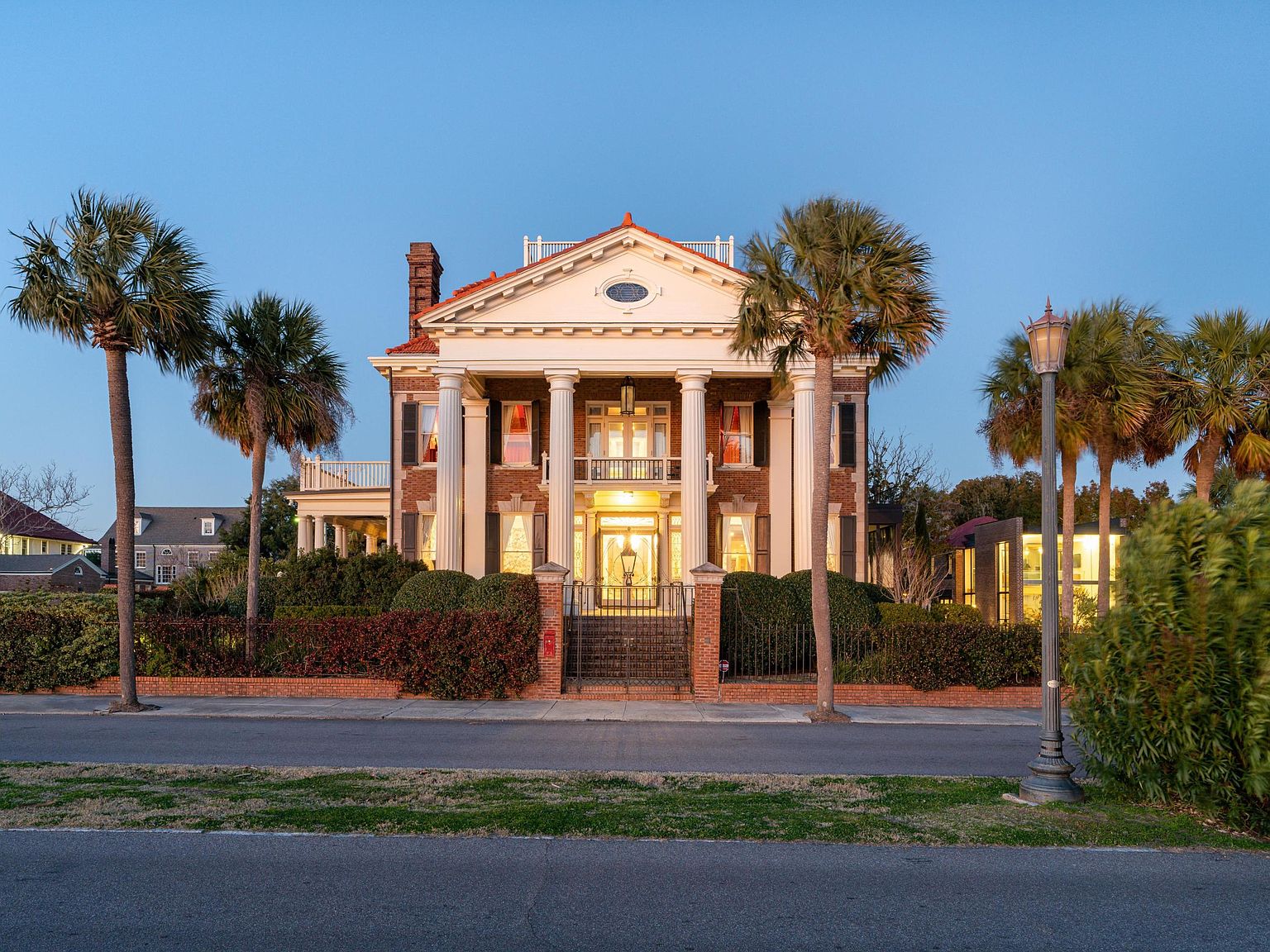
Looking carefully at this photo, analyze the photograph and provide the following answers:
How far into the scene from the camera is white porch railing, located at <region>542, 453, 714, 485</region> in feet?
92.2

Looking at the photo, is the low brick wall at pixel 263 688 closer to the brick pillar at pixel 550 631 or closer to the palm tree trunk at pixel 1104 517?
the brick pillar at pixel 550 631

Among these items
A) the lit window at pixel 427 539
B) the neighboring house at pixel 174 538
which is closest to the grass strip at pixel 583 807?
the lit window at pixel 427 539

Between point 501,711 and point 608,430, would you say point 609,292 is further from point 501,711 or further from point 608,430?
point 501,711

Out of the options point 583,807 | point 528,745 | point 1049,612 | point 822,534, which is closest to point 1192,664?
point 1049,612

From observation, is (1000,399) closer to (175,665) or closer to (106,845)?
(175,665)

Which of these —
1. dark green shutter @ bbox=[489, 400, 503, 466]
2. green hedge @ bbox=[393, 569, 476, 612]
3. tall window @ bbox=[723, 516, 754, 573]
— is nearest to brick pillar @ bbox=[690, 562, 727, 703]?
green hedge @ bbox=[393, 569, 476, 612]

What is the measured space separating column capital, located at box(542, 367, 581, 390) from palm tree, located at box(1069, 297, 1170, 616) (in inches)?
474

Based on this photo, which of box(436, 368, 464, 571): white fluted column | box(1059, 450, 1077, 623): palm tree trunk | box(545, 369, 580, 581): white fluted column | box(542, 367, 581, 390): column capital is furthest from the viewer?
box(542, 367, 581, 390): column capital

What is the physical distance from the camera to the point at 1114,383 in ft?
71.6

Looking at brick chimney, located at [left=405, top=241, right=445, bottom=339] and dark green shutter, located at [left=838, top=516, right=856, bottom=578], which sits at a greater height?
brick chimney, located at [left=405, top=241, right=445, bottom=339]

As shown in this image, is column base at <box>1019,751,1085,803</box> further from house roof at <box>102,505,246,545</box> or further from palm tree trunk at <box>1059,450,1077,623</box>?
house roof at <box>102,505,246,545</box>

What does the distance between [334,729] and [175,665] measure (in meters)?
6.04

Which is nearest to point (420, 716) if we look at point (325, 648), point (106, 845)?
point (325, 648)

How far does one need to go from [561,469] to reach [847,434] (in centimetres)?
853
